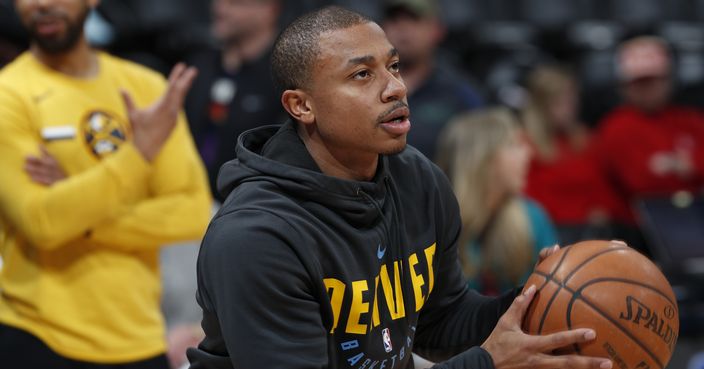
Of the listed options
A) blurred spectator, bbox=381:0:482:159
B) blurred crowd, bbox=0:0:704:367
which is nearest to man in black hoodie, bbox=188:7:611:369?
blurred crowd, bbox=0:0:704:367

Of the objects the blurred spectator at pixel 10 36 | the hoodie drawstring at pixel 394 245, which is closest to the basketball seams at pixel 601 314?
the hoodie drawstring at pixel 394 245

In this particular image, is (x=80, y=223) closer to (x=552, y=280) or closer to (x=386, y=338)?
(x=386, y=338)

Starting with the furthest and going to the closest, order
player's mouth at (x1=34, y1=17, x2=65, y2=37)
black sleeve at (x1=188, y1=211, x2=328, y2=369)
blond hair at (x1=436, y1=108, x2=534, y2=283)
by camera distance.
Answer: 1. blond hair at (x1=436, y1=108, x2=534, y2=283)
2. player's mouth at (x1=34, y1=17, x2=65, y2=37)
3. black sleeve at (x1=188, y1=211, x2=328, y2=369)

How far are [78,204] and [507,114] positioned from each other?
8.05ft

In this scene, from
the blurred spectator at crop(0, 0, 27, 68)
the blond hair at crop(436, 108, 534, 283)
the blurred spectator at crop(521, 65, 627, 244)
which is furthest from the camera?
the blurred spectator at crop(521, 65, 627, 244)

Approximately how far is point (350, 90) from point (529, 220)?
2.42 m

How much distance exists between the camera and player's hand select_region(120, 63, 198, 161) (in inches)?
140

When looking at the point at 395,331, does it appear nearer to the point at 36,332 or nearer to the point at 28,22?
the point at 36,332

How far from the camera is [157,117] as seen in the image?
3.59 metres

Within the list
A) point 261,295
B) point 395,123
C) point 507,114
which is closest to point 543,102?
point 507,114

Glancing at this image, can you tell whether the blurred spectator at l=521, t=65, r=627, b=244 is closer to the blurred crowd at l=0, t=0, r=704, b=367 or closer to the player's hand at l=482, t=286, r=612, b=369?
the blurred crowd at l=0, t=0, r=704, b=367

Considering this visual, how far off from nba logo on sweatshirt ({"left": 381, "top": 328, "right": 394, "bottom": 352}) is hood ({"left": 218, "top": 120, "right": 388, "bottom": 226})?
0.90ft

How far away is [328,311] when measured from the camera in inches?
104

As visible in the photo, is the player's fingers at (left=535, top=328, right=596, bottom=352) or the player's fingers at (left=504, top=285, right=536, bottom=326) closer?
the player's fingers at (left=535, top=328, right=596, bottom=352)
